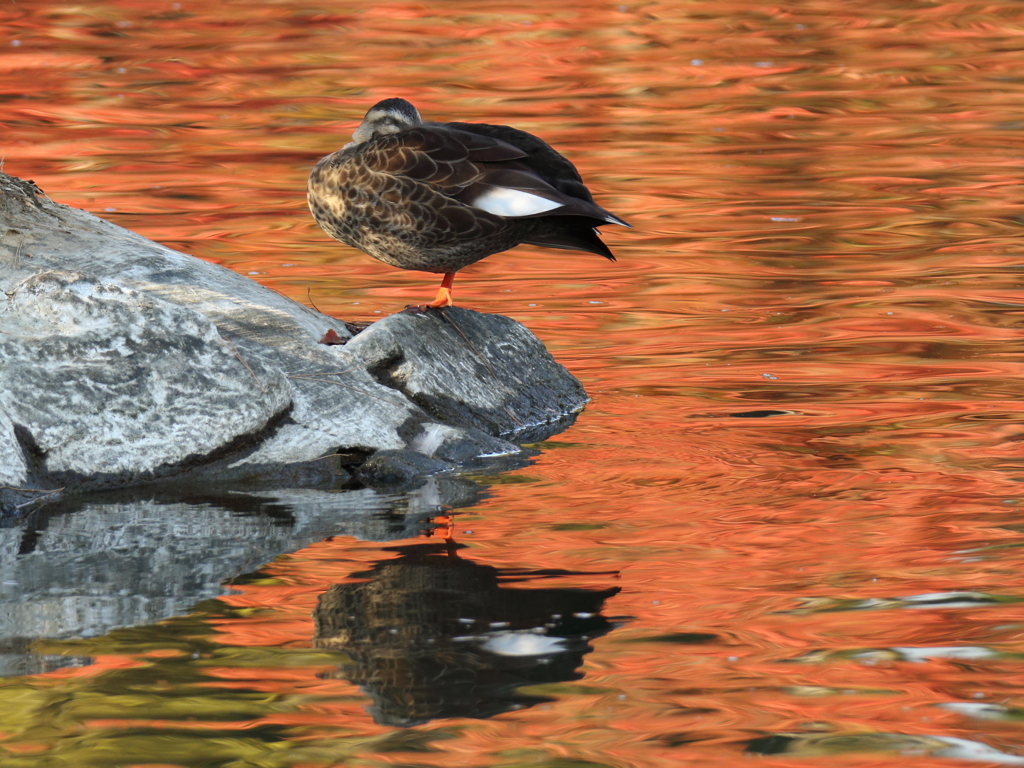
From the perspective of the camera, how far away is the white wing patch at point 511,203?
18.9 ft

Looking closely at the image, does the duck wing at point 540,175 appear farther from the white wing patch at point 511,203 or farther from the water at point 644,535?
the water at point 644,535

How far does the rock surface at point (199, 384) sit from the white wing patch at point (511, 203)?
806 mm

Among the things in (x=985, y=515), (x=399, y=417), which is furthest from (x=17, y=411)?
(x=985, y=515)

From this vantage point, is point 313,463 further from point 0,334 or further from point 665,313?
point 665,313

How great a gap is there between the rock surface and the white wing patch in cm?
81

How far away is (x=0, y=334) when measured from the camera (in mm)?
5535

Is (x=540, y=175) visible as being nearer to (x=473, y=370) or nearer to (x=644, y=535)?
(x=473, y=370)

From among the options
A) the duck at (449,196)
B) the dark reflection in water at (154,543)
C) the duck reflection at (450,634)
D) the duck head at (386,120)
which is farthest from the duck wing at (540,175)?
the duck reflection at (450,634)

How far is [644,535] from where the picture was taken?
16.0 feet

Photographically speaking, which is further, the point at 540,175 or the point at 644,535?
the point at 540,175

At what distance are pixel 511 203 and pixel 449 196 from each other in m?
0.26

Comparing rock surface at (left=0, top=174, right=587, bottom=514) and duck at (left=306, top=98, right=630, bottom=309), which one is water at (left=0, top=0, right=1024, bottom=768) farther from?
duck at (left=306, top=98, right=630, bottom=309)

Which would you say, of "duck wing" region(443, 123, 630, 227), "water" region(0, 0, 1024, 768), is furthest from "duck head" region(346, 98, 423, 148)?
"water" region(0, 0, 1024, 768)

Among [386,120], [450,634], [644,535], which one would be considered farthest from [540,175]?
[450,634]
